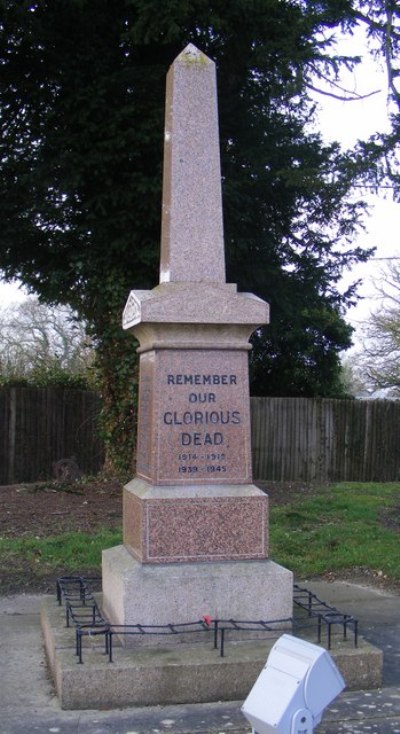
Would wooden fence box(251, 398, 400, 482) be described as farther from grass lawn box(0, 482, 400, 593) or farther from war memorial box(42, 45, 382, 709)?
war memorial box(42, 45, 382, 709)

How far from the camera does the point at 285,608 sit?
5836 millimetres

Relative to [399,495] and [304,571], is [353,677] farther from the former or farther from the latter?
[399,495]

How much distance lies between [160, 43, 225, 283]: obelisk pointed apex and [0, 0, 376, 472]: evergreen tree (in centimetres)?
565

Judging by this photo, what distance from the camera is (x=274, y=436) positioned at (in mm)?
17906

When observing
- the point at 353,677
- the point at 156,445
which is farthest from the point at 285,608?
the point at 156,445

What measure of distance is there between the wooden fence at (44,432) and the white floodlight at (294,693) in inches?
527

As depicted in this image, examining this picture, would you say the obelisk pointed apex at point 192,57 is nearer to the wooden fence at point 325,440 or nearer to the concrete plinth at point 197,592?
the concrete plinth at point 197,592

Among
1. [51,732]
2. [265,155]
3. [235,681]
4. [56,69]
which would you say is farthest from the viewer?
[265,155]

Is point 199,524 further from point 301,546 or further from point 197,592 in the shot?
point 301,546

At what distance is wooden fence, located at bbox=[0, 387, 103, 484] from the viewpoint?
17.1m

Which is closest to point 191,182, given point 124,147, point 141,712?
point 141,712

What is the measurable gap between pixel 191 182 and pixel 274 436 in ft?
39.9

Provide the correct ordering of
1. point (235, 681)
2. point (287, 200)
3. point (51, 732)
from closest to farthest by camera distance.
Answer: point (51, 732) → point (235, 681) → point (287, 200)

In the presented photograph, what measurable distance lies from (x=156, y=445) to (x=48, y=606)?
Answer: 5.48 feet
